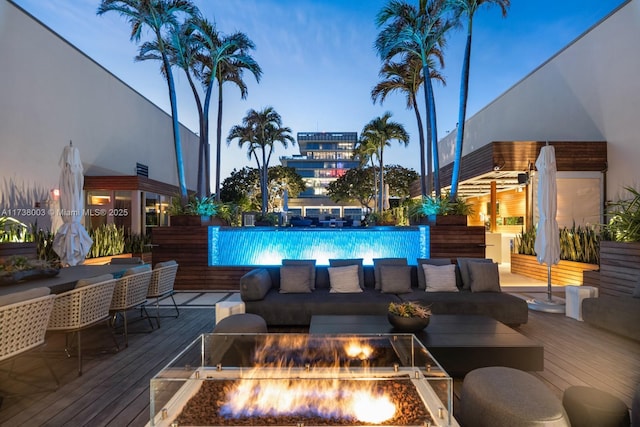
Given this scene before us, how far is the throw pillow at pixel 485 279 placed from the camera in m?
4.64

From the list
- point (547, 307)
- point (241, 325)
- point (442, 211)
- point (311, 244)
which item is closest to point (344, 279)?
point (241, 325)

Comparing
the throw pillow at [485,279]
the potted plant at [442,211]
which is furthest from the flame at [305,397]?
the potted plant at [442,211]

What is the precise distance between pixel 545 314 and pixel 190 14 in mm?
10833

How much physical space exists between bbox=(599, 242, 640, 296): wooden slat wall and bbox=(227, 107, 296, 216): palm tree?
54.7ft

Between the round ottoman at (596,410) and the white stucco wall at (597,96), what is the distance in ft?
29.6

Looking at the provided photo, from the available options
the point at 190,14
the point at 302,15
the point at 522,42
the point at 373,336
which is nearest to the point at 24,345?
the point at 373,336

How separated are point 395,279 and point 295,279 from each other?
148 centimetres

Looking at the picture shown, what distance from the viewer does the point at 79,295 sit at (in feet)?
10.3

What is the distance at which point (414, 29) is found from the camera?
8617 millimetres

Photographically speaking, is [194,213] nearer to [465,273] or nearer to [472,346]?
[465,273]

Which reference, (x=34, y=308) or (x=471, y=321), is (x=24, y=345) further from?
(x=471, y=321)

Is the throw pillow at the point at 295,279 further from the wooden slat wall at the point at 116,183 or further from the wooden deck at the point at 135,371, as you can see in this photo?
the wooden slat wall at the point at 116,183

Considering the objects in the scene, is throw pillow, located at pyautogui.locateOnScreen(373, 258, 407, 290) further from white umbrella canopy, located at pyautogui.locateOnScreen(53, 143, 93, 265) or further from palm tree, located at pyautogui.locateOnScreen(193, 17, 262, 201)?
palm tree, located at pyautogui.locateOnScreen(193, 17, 262, 201)

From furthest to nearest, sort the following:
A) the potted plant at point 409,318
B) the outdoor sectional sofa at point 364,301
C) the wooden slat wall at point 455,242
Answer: the wooden slat wall at point 455,242 → the outdoor sectional sofa at point 364,301 → the potted plant at point 409,318
